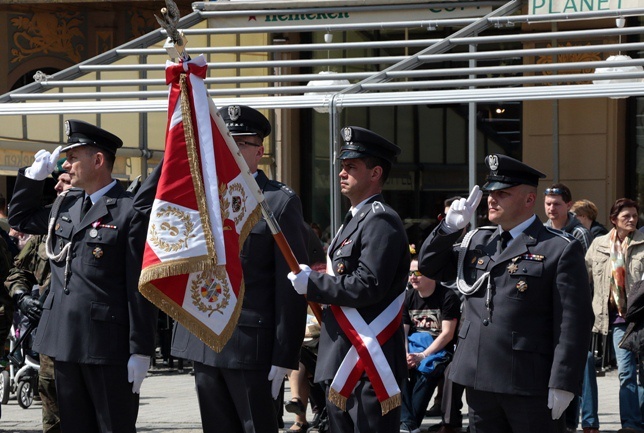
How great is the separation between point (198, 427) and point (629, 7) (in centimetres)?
606

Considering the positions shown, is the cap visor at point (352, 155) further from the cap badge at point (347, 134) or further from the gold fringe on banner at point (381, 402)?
the gold fringe on banner at point (381, 402)

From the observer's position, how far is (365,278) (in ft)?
19.7

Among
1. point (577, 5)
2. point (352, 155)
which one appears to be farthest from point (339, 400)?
point (577, 5)

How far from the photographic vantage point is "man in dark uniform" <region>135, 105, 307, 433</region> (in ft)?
20.9

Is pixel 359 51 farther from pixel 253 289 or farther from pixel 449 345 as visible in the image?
pixel 253 289

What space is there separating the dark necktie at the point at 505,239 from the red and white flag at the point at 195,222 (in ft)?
4.08

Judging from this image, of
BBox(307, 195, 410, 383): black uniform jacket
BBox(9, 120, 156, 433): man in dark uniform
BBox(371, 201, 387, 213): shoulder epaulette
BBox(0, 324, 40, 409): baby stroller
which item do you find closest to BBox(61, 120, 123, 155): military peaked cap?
BBox(9, 120, 156, 433): man in dark uniform

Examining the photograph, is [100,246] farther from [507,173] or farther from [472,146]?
[472,146]

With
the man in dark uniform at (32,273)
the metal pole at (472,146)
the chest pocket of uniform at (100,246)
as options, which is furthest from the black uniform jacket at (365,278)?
the metal pole at (472,146)

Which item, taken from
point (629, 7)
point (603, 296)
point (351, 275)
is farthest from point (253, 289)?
point (629, 7)

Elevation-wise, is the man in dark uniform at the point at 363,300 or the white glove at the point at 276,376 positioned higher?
the man in dark uniform at the point at 363,300

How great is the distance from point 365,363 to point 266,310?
2.14 feet

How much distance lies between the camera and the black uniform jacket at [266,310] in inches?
Answer: 250

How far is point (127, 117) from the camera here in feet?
52.0
